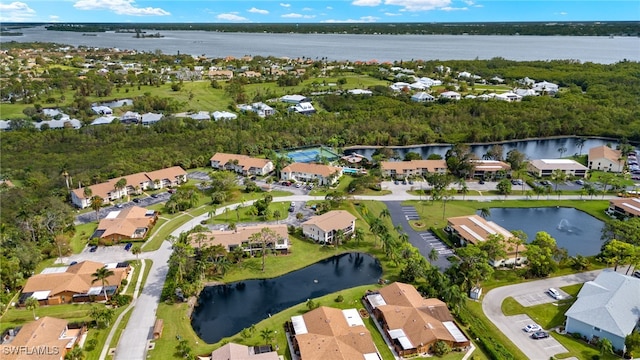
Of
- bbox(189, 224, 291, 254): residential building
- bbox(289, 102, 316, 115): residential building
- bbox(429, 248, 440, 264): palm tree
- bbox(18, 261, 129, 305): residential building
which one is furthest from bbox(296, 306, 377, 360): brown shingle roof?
bbox(289, 102, 316, 115): residential building

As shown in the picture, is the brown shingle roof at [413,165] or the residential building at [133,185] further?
the brown shingle roof at [413,165]

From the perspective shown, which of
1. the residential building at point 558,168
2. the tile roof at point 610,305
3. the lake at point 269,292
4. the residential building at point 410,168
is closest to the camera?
the tile roof at point 610,305

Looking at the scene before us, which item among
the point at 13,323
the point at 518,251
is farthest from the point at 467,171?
the point at 13,323

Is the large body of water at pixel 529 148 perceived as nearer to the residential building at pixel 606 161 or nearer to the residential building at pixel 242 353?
the residential building at pixel 606 161

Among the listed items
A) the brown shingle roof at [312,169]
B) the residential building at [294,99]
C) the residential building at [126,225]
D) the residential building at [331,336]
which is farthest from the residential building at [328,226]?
the residential building at [294,99]

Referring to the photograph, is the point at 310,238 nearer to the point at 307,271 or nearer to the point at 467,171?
the point at 307,271

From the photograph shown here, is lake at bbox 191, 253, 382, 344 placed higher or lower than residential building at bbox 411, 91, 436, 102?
lower

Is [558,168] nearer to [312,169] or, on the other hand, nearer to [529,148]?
[529,148]

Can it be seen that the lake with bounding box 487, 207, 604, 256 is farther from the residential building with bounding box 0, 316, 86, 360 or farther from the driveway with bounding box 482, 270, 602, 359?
the residential building with bounding box 0, 316, 86, 360
